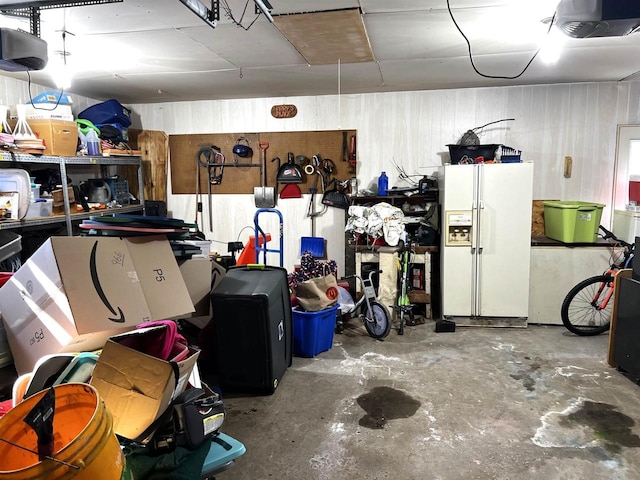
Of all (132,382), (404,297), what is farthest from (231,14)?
(404,297)

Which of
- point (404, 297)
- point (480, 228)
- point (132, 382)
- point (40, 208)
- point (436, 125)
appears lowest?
point (404, 297)

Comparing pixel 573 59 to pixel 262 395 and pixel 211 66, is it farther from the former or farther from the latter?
pixel 262 395

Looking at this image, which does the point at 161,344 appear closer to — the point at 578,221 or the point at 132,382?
the point at 132,382

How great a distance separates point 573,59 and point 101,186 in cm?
475

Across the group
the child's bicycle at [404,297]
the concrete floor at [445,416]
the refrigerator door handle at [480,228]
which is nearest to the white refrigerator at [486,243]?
the refrigerator door handle at [480,228]

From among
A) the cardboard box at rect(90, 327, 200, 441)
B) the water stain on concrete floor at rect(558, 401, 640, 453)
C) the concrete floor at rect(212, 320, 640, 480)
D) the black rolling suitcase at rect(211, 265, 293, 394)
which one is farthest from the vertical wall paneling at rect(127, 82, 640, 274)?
the cardboard box at rect(90, 327, 200, 441)

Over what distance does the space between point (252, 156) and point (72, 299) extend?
3.76 meters

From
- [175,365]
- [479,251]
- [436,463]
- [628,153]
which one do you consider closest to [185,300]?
[175,365]

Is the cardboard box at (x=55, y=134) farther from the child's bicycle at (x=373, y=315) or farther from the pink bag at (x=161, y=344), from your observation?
the child's bicycle at (x=373, y=315)

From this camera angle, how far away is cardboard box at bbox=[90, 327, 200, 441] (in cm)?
157

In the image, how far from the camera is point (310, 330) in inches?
149

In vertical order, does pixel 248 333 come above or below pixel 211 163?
below

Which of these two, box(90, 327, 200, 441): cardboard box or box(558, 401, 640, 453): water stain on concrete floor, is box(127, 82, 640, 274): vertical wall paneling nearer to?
box(558, 401, 640, 453): water stain on concrete floor

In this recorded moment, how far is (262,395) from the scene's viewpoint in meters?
3.20
